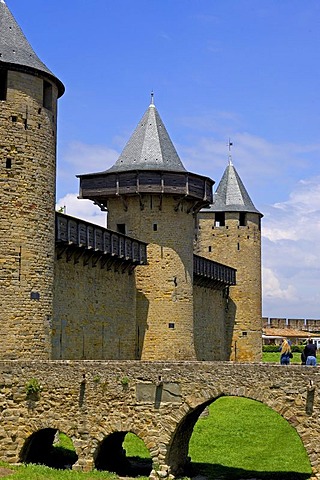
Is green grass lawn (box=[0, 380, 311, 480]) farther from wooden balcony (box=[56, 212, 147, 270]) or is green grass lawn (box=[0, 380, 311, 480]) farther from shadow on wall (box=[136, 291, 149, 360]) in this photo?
wooden balcony (box=[56, 212, 147, 270])

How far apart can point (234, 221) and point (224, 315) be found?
16.6ft

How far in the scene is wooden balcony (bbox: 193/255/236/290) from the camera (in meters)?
34.8

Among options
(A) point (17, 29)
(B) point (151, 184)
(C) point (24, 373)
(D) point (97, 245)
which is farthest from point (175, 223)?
(C) point (24, 373)

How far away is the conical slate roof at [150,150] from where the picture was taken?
30391 mm

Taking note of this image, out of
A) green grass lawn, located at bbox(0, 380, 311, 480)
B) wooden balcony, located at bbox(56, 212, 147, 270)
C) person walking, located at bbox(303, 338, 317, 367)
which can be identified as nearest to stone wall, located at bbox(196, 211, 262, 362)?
wooden balcony, located at bbox(56, 212, 147, 270)

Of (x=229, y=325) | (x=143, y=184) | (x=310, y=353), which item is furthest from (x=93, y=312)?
(x=229, y=325)

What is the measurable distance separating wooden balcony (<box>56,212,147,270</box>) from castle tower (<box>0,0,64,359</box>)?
68.7 inches

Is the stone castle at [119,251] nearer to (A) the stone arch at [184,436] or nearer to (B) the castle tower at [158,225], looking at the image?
(B) the castle tower at [158,225]

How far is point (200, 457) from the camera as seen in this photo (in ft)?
69.8

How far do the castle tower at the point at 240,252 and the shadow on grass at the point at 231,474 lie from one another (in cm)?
2090

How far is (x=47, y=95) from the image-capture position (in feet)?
72.6

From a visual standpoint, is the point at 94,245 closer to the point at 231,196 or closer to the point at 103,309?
the point at 103,309

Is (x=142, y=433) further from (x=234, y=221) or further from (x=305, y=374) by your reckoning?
(x=234, y=221)

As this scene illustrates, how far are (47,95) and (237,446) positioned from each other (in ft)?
37.8
